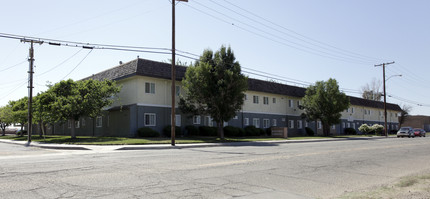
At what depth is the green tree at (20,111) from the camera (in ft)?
121

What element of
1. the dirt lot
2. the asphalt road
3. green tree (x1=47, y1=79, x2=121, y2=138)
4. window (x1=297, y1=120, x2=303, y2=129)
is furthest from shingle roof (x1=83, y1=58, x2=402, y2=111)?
the dirt lot

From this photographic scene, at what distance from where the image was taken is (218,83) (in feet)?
92.9

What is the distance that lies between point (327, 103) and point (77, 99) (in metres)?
30.6

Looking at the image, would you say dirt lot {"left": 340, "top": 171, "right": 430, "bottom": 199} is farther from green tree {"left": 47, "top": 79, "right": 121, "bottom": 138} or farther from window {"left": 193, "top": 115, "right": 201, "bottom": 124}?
window {"left": 193, "top": 115, "right": 201, "bottom": 124}

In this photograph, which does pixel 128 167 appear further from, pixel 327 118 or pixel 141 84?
pixel 327 118

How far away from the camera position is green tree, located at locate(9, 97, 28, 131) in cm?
3684

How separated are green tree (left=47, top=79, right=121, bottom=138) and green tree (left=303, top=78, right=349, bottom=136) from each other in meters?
26.4

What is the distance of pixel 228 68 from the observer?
29453mm

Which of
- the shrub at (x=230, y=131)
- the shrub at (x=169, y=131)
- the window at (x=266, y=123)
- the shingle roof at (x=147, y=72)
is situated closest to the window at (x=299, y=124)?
the window at (x=266, y=123)

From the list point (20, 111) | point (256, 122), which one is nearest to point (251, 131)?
point (256, 122)

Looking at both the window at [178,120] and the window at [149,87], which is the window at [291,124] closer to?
the window at [178,120]

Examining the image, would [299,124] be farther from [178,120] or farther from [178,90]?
[178,90]

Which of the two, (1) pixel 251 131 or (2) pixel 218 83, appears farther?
(1) pixel 251 131

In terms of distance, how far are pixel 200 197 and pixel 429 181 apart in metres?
5.83
